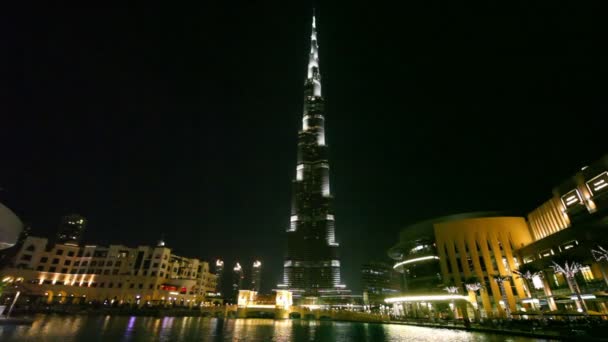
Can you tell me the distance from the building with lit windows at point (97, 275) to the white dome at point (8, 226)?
288 feet

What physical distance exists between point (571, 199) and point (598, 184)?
8.02 m

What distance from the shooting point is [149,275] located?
111m

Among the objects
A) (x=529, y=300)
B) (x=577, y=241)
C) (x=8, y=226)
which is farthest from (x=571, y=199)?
(x=8, y=226)

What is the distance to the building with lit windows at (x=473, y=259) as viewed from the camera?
2854 inches

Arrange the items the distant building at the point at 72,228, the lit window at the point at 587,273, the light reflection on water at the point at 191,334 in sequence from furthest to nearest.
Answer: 1. the distant building at the point at 72,228
2. the lit window at the point at 587,273
3. the light reflection on water at the point at 191,334

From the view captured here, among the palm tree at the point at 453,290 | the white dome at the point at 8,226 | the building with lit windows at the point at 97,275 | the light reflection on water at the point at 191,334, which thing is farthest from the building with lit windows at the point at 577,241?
the building with lit windows at the point at 97,275

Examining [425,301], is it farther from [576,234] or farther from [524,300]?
[576,234]

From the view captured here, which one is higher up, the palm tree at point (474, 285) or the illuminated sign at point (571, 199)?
the illuminated sign at point (571, 199)

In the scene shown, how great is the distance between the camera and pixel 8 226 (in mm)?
28156

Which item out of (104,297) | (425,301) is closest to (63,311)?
(104,297)

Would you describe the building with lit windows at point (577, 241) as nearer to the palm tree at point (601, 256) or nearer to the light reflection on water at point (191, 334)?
the palm tree at point (601, 256)

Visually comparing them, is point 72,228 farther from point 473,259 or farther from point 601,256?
point 601,256

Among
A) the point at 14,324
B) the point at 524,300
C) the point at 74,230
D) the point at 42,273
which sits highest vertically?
the point at 74,230

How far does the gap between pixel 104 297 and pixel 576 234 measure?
134 metres
